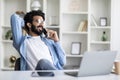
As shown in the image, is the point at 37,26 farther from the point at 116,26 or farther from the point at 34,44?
the point at 116,26

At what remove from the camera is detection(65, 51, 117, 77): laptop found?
167cm

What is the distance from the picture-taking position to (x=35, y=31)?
2904 millimetres

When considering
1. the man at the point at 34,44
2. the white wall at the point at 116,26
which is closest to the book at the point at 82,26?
the white wall at the point at 116,26

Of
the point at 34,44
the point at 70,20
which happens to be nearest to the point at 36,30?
the point at 34,44

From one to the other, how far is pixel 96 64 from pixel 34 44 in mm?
1183

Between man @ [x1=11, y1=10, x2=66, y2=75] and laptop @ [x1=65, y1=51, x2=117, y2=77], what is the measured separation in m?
0.88

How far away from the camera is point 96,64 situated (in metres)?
1.73

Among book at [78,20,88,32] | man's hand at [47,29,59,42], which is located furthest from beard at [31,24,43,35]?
book at [78,20,88,32]

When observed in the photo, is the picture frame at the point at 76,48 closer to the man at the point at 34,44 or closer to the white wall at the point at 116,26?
the white wall at the point at 116,26

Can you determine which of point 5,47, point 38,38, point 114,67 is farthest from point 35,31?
point 5,47

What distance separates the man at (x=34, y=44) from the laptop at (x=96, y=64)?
882 millimetres

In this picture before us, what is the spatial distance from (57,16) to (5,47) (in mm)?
1152

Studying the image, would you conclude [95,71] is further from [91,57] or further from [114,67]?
[114,67]

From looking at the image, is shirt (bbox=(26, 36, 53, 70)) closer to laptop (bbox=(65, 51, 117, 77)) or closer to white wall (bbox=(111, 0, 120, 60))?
laptop (bbox=(65, 51, 117, 77))
